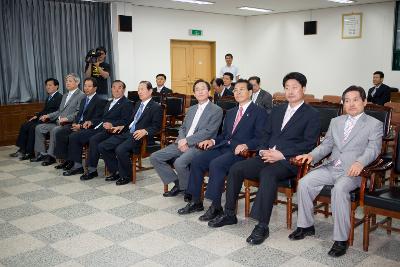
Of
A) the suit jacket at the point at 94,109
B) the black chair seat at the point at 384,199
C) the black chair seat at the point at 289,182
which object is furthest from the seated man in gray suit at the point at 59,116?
the black chair seat at the point at 384,199

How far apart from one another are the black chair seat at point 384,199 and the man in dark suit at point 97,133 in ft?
10.6

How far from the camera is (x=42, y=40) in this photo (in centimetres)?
836

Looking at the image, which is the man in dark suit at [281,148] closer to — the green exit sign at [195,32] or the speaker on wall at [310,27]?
the green exit sign at [195,32]

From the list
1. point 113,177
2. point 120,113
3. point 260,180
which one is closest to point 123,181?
point 113,177

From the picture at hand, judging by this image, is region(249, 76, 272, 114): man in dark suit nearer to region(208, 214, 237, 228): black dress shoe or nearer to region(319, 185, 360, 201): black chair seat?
region(208, 214, 237, 228): black dress shoe

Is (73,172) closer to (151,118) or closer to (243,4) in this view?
(151,118)

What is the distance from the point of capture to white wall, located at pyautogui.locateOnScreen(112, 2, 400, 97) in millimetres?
9844

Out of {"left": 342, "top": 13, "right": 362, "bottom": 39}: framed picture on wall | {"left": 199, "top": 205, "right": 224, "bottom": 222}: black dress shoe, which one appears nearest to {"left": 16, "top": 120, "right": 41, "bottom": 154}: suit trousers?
{"left": 199, "top": 205, "right": 224, "bottom": 222}: black dress shoe

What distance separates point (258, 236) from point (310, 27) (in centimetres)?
877

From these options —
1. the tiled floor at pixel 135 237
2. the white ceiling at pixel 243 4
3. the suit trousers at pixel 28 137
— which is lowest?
the tiled floor at pixel 135 237

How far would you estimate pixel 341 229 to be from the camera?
3.10m

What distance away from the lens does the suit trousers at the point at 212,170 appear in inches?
152

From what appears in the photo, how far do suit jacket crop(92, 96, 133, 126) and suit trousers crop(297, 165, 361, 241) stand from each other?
2.74 m

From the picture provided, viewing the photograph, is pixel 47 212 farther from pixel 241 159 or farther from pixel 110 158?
pixel 241 159
